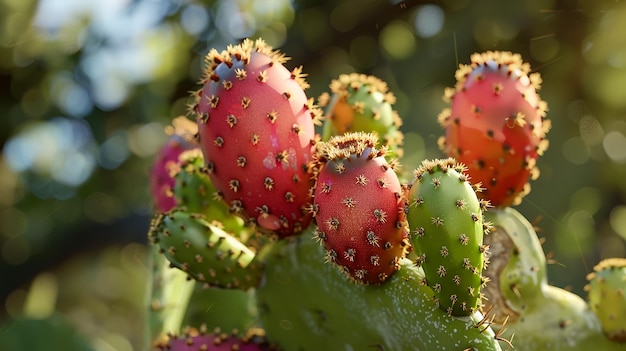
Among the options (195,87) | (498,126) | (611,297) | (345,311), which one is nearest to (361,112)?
(498,126)

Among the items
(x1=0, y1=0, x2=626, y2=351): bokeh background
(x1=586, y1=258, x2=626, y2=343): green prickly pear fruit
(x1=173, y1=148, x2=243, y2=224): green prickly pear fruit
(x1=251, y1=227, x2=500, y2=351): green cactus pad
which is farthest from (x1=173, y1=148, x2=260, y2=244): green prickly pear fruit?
(x1=0, y1=0, x2=626, y2=351): bokeh background

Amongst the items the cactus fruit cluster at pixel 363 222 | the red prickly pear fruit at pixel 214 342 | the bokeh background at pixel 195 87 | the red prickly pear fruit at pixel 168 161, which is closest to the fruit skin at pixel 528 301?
the cactus fruit cluster at pixel 363 222

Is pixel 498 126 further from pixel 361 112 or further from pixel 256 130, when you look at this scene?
pixel 256 130

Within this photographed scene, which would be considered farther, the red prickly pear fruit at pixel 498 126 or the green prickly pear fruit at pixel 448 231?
the red prickly pear fruit at pixel 498 126

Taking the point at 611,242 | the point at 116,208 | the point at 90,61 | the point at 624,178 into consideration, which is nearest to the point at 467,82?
the point at 624,178

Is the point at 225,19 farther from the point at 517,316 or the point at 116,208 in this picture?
the point at 517,316

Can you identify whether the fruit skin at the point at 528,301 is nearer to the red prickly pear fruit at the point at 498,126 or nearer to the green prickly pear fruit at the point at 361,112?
the red prickly pear fruit at the point at 498,126
